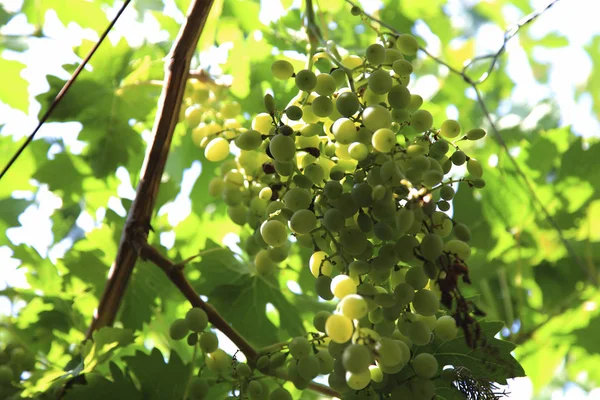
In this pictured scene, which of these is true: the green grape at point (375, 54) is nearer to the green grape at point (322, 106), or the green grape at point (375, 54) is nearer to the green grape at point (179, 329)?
the green grape at point (322, 106)

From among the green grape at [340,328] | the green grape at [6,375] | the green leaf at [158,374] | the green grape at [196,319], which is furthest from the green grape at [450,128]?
the green grape at [6,375]

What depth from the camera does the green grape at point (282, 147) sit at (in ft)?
2.43

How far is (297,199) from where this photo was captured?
72cm

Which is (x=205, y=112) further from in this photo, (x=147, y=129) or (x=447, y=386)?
(x=447, y=386)

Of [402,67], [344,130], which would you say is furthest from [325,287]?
[402,67]

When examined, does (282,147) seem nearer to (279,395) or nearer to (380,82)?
(380,82)

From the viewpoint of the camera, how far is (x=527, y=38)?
227 cm

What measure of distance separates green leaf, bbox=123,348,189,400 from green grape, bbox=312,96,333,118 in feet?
1.58

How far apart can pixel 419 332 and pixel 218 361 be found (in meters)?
0.34

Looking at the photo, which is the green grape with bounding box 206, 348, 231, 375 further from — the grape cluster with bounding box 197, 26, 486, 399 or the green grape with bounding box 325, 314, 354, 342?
the green grape with bounding box 325, 314, 354, 342

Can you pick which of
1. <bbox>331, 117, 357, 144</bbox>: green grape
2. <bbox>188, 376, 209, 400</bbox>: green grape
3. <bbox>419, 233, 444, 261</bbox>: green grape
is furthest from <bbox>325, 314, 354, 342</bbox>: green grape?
<bbox>188, 376, 209, 400</bbox>: green grape

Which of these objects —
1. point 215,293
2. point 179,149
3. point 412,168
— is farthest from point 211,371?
point 179,149

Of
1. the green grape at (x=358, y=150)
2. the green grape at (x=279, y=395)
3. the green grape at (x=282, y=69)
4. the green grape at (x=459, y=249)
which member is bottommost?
the green grape at (x=279, y=395)

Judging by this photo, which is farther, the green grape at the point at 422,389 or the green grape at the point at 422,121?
the green grape at the point at 422,121
